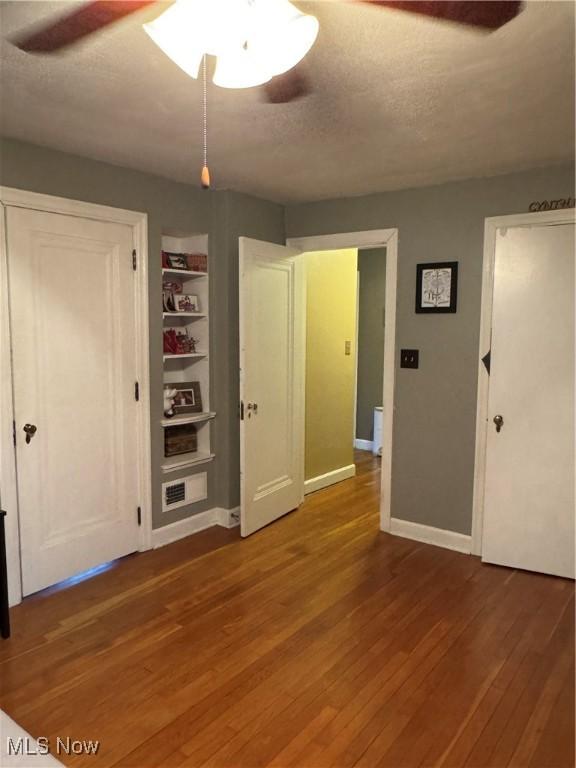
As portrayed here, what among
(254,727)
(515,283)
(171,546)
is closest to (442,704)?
(254,727)

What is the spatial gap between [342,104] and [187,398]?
7.32 feet

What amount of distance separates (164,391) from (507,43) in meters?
2.71

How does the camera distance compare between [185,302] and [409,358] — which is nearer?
[409,358]

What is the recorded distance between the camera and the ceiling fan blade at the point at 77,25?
5.10ft

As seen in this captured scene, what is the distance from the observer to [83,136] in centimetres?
263

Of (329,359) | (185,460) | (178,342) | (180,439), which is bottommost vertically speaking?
(185,460)

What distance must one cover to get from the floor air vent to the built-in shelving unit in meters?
0.10

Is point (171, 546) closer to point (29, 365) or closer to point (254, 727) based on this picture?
point (29, 365)

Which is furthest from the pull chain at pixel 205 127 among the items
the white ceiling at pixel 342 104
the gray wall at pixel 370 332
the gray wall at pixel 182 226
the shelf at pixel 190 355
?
the gray wall at pixel 370 332

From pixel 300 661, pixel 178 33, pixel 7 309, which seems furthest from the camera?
pixel 7 309

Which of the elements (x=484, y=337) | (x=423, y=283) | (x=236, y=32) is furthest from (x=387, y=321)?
(x=236, y=32)

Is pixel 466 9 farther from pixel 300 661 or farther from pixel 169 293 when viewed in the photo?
pixel 169 293

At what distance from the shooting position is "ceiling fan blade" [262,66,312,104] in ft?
6.28

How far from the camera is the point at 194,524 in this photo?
3.81 metres
